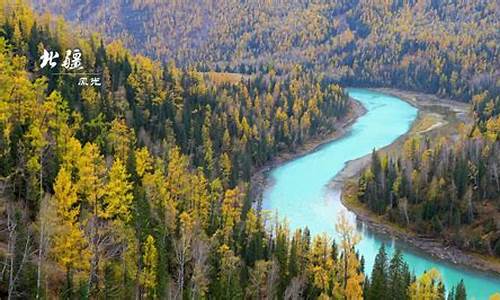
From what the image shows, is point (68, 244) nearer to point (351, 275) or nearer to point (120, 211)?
point (120, 211)

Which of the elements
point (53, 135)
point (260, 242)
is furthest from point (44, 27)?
point (260, 242)

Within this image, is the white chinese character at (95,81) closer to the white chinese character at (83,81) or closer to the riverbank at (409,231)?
the white chinese character at (83,81)

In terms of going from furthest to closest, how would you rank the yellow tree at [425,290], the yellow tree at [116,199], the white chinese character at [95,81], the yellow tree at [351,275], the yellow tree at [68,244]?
the white chinese character at [95,81] → the yellow tree at [425,290] → the yellow tree at [351,275] → the yellow tree at [116,199] → the yellow tree at [68,244]

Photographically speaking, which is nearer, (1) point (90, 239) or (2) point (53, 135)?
(1) point (90, 239)

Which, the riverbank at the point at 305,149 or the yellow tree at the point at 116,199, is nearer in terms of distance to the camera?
the yellow tree at the point at 116,199

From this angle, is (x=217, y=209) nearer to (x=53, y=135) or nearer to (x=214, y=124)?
(x=53, y=135)

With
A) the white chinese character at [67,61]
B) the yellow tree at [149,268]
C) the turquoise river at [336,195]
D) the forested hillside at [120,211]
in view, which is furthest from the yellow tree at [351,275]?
the white chinese character at [67,61]

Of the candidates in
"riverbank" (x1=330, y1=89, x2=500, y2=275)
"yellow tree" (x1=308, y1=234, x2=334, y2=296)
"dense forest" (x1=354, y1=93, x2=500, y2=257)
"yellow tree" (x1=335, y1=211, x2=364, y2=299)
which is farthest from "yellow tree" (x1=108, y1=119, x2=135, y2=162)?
"dense forest" (x1=354, y1=93, x2=500, y2=257)
